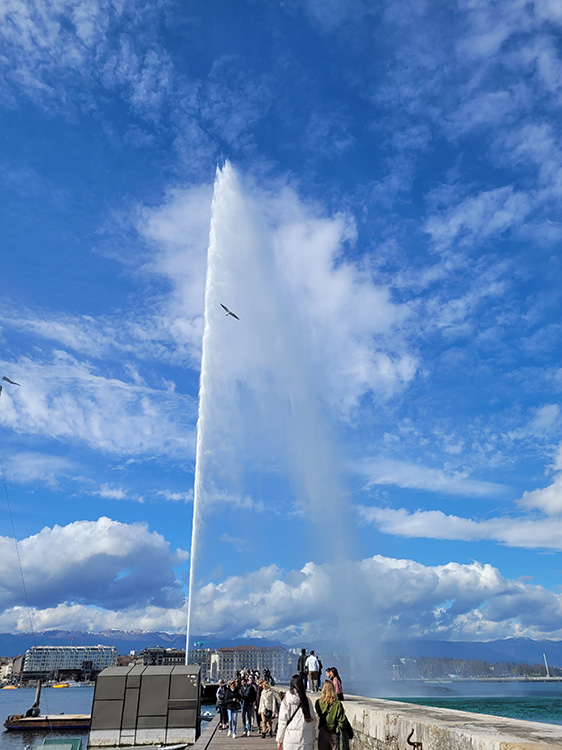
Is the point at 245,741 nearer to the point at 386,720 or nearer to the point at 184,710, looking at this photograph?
the point at 184,710

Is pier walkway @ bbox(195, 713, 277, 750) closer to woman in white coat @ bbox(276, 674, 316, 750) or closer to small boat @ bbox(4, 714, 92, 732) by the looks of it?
woman in white coat @ bbox(276, 674, 316, 750)

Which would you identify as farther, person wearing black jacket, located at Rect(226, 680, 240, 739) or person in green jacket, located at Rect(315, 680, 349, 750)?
person wearing black jacket, located at Rect(226, 680, 240, 739)

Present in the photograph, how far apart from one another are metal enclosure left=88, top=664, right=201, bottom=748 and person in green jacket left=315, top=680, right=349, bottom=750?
16631 mm

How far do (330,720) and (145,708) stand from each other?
57.0 ft

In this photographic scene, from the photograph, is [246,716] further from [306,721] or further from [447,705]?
[447,705]

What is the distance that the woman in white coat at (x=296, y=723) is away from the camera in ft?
26.7

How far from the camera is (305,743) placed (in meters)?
8.13

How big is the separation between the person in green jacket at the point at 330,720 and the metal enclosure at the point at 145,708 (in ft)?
54.6

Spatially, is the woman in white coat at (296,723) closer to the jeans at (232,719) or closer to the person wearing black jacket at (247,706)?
the jeans at (232,719)

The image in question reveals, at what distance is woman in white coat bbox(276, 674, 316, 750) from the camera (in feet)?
26.7

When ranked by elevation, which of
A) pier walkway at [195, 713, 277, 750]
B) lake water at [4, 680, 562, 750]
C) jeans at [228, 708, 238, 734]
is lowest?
lake water at [4, 680, 562, 750]

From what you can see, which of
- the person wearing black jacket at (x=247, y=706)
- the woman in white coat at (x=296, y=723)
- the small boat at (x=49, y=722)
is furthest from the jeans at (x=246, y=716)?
the small boat at (x=49, y=722)

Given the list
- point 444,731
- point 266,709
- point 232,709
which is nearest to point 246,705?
point 266,709

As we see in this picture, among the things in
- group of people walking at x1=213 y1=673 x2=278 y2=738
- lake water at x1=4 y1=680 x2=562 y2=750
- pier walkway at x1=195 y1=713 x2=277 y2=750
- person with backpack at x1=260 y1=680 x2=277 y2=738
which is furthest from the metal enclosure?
lake water at x1=4 y1=680 x2=562 y2=750
